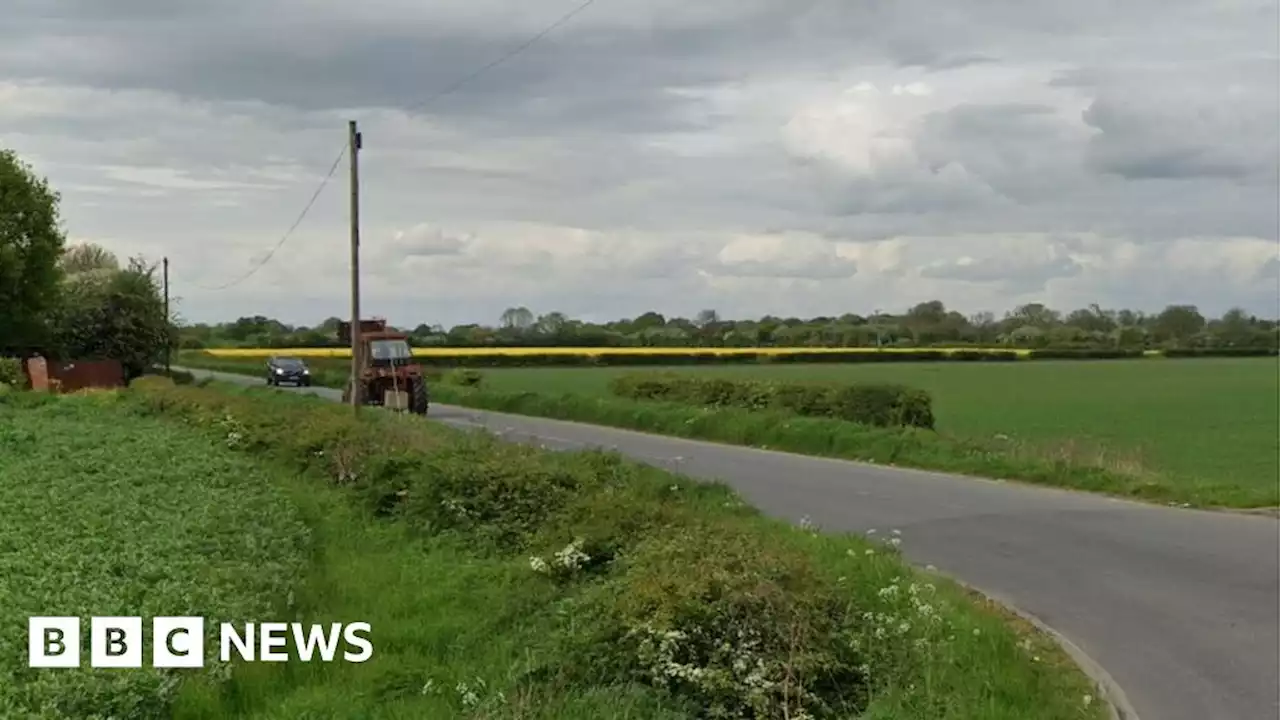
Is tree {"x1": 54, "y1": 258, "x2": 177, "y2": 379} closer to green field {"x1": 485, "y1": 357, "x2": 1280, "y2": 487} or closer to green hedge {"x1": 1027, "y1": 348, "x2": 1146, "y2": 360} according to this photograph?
green field {"x1": 485, "y1": 357, "x2": 1280, "y2": 487}

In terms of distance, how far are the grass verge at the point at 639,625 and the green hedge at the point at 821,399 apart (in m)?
17.6

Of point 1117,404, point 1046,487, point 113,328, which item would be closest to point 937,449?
point 1046,487

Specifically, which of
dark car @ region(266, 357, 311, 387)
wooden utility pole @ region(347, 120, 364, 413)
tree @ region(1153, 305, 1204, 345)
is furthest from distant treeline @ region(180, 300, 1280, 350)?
wooden utility pole @ region(347, 120, 364, 413)

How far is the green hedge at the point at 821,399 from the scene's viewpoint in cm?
3125

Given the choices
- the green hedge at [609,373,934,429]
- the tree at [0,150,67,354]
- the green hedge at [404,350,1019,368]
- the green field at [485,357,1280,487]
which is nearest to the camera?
the green hedge at [609,373,934,429]

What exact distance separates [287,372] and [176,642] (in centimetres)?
6123

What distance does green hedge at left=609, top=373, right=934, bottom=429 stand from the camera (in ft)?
→ 103

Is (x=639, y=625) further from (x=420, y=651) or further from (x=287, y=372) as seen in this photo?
(x=287, y=372)

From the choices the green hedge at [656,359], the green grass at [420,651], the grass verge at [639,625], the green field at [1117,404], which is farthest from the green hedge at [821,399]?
the green hedge at [656,359]

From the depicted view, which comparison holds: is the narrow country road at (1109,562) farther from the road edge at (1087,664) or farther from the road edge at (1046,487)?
the road edge at (1046,487)

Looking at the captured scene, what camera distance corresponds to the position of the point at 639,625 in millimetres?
8227

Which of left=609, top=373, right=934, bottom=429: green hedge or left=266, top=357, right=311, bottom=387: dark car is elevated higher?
left=609, top=373, right=934, bottom=429: green hedge

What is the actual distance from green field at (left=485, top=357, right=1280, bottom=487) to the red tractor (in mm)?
13359

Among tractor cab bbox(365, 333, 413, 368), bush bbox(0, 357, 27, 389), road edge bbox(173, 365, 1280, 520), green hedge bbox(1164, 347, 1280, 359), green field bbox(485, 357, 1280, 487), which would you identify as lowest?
green field bbox(485, 357, 1280, 487)
